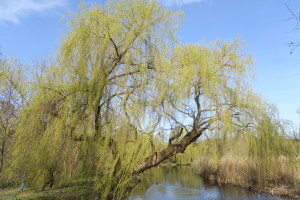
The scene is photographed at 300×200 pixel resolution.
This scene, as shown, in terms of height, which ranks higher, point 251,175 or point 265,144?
point 265,144

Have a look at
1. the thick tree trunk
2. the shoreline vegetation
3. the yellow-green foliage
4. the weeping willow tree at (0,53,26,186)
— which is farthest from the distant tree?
the yellow-green foliage

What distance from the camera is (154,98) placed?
198 inches

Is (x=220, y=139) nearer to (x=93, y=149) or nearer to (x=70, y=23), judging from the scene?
(x=93, y=149)

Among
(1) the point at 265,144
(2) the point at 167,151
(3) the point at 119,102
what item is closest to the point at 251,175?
(1) the point at 265,144

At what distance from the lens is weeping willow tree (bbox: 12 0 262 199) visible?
484 centimetres

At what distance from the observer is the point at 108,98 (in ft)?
15.8

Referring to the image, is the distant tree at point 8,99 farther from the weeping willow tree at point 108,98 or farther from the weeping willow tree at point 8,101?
the weeping willow tree at point 108,98

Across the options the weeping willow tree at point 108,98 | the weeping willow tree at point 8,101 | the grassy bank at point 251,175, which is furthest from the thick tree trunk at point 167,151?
the weeping willow tree at point 8,101

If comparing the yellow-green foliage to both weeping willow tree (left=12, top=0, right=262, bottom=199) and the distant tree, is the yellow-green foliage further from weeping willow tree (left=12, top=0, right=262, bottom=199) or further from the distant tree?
the distant tree

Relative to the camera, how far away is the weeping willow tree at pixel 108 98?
191 inches

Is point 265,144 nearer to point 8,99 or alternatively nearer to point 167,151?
point 167,151

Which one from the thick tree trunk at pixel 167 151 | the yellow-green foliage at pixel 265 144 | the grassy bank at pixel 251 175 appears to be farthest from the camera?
the grassy bank at pixel 251 175

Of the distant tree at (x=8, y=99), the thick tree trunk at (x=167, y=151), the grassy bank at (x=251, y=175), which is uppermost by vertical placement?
the distant tree at (x=8, y=99)

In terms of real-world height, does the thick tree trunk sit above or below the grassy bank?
above
